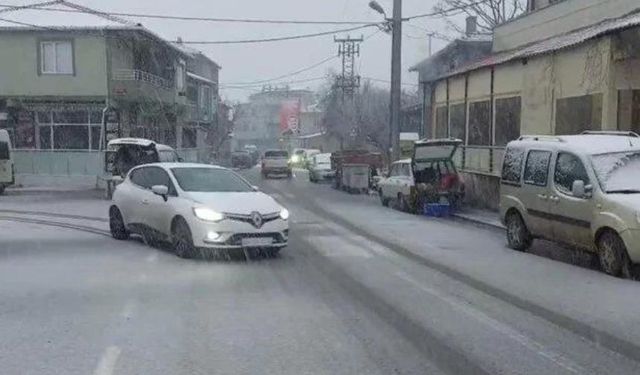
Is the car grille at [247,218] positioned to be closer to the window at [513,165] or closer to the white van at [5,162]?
the window at [513,165]

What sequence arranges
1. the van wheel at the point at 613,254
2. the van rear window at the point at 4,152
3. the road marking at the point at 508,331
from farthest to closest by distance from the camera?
the van rear window at the point at 4,152
the van wheel at the point at 613,254
the road marking at the point at 508,331

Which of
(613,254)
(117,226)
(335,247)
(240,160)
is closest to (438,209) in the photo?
(335,247)

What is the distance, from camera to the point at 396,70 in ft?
Answer: 93.9

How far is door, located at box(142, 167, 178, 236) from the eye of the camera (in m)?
12.0

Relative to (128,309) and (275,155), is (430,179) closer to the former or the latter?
(128,309)

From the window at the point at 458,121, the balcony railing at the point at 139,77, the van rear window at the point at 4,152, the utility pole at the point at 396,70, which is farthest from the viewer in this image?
the balcony railing at the point at 139,77

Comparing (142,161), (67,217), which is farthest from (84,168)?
(67,217)

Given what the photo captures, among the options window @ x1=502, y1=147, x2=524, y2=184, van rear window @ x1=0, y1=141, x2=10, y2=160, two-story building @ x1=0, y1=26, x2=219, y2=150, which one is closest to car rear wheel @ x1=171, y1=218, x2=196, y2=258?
window @ x1=502, y1=147, x2=524, y2=184

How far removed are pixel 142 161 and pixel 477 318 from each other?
65.3 feet

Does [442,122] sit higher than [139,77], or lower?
lower

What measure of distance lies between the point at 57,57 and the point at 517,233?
1020 inches

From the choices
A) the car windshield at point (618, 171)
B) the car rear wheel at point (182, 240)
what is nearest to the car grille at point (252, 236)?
the car rear wheel at point (182, 240)

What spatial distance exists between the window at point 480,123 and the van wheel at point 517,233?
1052 centimetres

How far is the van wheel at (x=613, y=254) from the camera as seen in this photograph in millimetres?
10086
